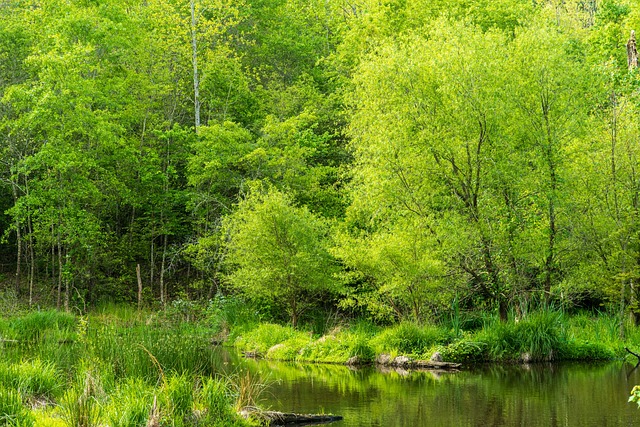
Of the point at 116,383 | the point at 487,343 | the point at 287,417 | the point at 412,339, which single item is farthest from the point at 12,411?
the point at 487,343

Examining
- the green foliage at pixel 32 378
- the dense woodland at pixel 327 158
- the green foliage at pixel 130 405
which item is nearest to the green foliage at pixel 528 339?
the dense woodland at pixel 327 158

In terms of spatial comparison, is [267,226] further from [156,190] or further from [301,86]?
[301,86]

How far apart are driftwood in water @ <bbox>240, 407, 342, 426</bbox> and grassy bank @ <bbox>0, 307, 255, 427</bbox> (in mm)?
206

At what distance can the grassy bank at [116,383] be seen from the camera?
358 inches

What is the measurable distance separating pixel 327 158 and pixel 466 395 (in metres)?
19.9

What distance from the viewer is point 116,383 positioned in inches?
416

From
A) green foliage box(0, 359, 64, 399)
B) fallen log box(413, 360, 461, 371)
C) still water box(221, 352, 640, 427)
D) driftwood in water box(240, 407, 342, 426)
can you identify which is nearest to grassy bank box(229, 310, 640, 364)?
fallen log box(413, 360, 461, 371)

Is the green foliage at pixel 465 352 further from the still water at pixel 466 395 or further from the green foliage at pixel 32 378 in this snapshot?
the green foliage at pixel 32 378

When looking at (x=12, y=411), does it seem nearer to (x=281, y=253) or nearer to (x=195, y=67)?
(x=281, y=253)

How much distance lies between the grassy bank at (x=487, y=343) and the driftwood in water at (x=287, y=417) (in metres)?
7.99

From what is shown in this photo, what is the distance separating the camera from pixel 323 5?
41.0m

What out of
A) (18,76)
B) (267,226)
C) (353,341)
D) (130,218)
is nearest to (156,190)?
(130,218)

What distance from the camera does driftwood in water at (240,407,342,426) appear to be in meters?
10.5

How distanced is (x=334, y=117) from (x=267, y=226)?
10.1 meters
